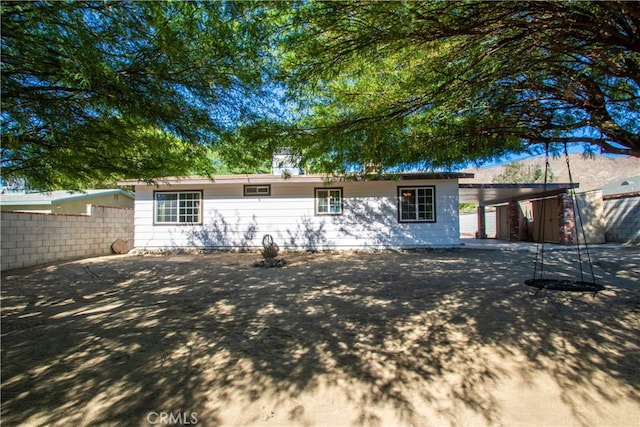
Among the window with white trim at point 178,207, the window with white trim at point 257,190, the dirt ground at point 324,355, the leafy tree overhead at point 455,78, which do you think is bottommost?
Answer: the dirt ground at point 324,355

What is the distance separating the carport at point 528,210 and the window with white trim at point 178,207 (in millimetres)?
9589

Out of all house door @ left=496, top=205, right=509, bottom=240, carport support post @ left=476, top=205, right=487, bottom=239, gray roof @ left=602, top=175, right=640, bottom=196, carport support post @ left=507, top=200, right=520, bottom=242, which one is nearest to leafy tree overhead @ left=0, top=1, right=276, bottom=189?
carport support post @ left=507, top=200, right=520, bottom=242

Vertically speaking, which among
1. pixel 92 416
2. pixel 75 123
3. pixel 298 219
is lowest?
pixel 92 416

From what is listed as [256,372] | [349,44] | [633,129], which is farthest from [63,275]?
[633,129]

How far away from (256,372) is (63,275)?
23.1 feet

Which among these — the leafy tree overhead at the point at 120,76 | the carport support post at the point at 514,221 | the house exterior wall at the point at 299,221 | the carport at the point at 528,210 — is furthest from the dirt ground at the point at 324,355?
the carport support post at the point at 514,221

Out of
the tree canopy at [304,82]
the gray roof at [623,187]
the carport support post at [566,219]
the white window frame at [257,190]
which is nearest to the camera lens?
the tree canopy at [304,82]

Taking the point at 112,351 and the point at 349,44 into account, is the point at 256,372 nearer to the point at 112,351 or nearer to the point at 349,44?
the point at 112,351

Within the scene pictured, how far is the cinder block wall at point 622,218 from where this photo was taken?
11812mm

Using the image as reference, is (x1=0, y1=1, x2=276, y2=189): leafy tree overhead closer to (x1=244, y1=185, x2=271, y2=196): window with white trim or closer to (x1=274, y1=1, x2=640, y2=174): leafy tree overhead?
(x1=274, y1=1, x2=640, y2=174): leafy tree overhead

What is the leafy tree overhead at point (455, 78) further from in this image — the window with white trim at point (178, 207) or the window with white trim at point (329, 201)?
the window with white trim at point (178, 207)

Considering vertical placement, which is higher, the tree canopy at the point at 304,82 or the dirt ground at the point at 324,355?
the tree canopy at the point at 304,82

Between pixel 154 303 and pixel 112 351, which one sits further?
pixel 154 303

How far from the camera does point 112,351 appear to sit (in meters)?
3.19
